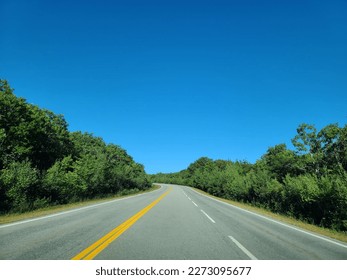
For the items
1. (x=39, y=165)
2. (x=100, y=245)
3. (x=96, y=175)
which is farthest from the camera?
(x=39, y=165)

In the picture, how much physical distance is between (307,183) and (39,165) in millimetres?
33768

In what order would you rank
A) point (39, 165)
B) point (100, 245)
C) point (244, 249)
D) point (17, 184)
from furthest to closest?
point (39, 165), point (17, 184), point (244, 249), point (100, 245)

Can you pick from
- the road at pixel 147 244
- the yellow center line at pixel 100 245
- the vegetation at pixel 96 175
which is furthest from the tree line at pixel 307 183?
the yellow center line at pixel 100 245

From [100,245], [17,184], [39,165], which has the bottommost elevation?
[100,245]

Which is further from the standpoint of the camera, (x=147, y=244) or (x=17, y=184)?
(x=17, y=184)

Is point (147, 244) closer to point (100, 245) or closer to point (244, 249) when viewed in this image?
point (100, 245)

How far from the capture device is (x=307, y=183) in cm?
1659

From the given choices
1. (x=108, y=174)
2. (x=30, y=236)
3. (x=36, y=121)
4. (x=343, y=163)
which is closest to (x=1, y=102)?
(x=36, y=121)

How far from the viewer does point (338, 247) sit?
26.6ft

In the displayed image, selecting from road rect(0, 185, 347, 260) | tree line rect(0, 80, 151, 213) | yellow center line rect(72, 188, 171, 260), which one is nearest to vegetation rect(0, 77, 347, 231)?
tree line rect(0, 80, 151, 213)

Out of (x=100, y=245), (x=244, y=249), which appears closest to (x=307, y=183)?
(x=244, y=249)

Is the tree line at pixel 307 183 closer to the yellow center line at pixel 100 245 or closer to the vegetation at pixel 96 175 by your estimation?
the vegetation at pixel 96 175

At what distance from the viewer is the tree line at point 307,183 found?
48.1 feet
